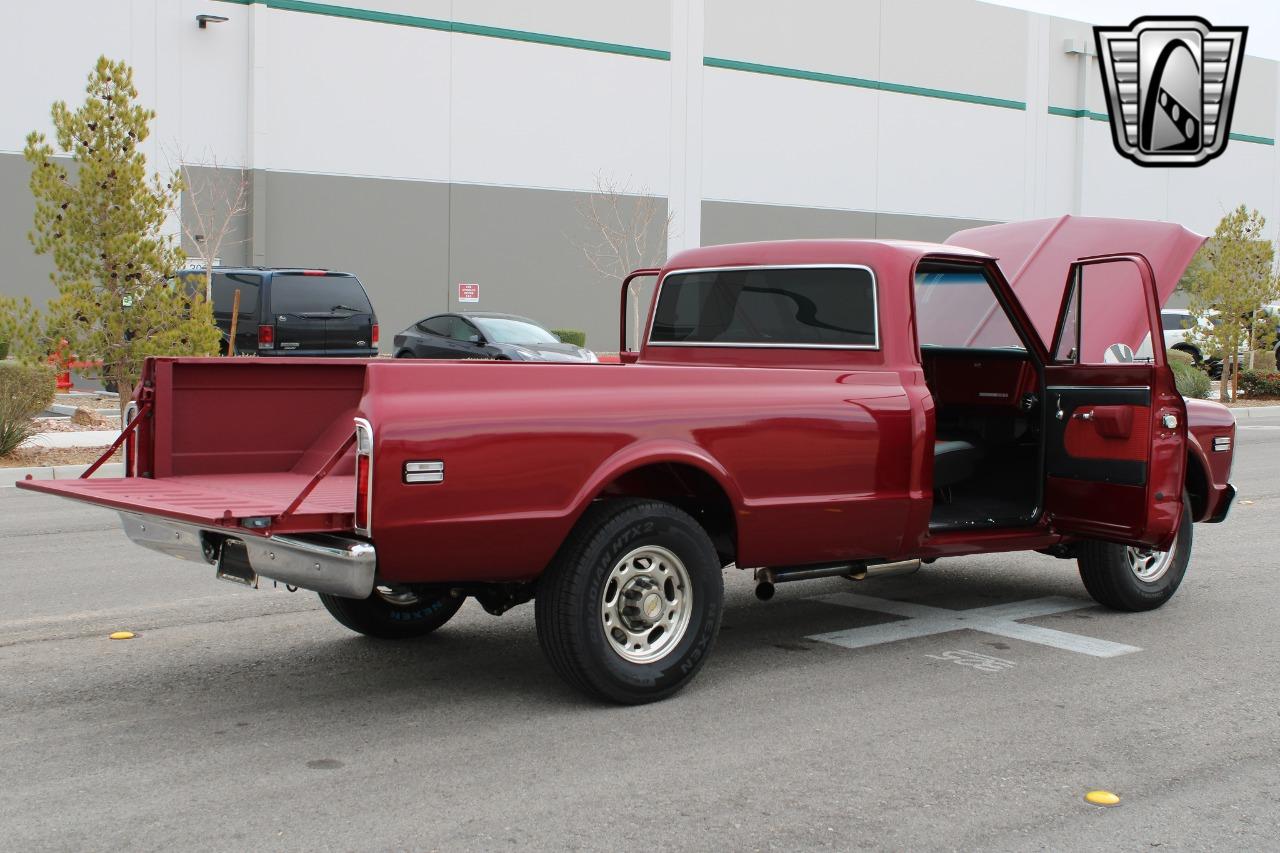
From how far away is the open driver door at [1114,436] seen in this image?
675cm

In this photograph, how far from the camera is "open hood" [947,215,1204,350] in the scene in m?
8.00

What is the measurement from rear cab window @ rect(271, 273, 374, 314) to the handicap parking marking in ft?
47.7

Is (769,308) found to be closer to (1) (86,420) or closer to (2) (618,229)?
(1) (86,420)

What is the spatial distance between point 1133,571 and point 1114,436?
43.5 inches

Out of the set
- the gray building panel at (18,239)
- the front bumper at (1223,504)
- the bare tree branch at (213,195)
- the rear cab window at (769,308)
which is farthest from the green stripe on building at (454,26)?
the front bumper at (1223,504)

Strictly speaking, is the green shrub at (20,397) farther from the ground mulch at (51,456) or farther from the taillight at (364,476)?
the taillight at (364,476)

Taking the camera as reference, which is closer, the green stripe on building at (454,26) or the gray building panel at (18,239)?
A: the gray building panel at (18,239)

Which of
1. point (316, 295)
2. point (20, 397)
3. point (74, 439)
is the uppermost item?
point (316, 295)

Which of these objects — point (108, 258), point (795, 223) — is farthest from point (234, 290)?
point (795, 223)

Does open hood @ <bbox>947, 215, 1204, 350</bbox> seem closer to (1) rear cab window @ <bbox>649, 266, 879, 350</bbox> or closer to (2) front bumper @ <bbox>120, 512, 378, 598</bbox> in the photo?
(1) rear cab window @ <bbox>649, 266, 879, 350</bbox>

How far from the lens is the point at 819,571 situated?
6.44 metres

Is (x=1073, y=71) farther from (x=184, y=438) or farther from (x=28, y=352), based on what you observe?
(x=184, y=438)

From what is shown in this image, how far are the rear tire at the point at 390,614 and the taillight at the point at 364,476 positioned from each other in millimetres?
1544

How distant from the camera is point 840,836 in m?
4.31
